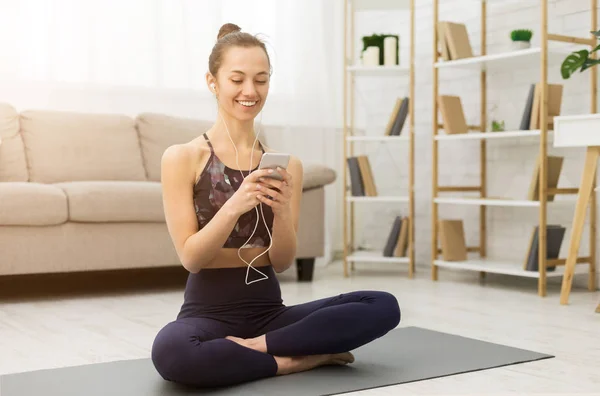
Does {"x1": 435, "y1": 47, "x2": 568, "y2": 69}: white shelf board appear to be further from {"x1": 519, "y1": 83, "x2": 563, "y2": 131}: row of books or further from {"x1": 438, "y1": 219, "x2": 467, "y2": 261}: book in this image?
{"x1": 438, "y1": 219, "x2": 467, "y2": 261}: book

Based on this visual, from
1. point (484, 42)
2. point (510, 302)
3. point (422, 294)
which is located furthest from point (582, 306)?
point (484, 42)

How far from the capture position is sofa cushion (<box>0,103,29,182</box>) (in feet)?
12.5

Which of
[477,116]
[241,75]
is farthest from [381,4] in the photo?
[241,75]

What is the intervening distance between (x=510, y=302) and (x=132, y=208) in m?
1.57

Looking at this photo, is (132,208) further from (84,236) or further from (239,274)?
(239,274)

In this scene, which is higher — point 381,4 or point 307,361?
point 381,4

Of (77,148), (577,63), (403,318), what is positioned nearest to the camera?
(403,318)

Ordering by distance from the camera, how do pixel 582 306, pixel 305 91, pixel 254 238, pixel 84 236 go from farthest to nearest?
pixel 305 91, pixel 84 236, pixel 582 306, pixel 254 238

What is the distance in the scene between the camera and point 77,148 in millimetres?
3963

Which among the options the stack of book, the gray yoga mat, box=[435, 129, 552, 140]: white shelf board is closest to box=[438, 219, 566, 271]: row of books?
box=[435, 129, 552, 140]: white shelf board

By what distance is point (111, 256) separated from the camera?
11.4 feet

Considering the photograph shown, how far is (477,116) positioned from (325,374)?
2.71m

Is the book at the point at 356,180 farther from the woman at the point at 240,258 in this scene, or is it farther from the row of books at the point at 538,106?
the woman at the point at 240,258

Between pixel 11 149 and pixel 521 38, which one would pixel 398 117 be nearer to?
pixel 521 38
